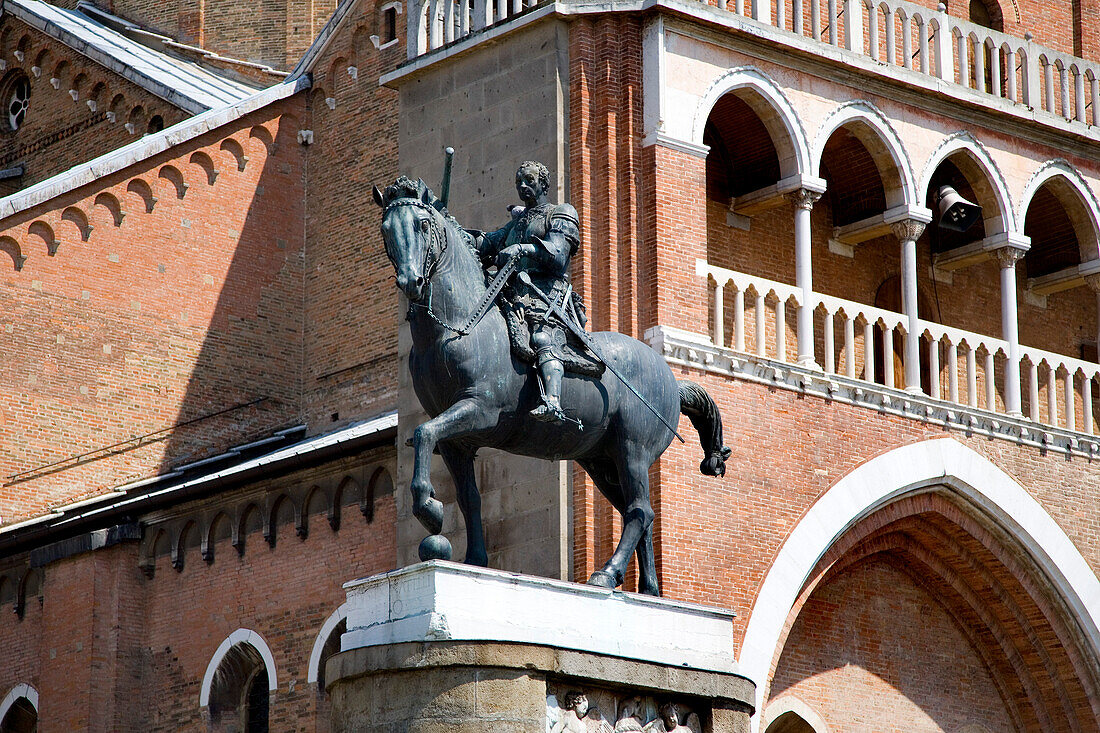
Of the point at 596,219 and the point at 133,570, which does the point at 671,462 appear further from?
the point at 133,570

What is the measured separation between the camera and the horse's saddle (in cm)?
1349

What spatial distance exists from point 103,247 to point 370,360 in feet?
11.2

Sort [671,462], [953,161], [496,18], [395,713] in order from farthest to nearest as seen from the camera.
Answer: [953,161] < [496,18] < [671,462] < [395,713]

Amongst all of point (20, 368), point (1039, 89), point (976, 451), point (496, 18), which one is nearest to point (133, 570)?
point (20, 368)

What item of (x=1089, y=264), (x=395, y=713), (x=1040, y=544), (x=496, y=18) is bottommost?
(x=395, y=713)

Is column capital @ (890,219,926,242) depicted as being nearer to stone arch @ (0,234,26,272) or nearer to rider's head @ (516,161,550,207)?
rider's head @ (516,161,550,207)

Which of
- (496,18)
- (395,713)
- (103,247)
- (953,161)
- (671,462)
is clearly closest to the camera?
(395,713)

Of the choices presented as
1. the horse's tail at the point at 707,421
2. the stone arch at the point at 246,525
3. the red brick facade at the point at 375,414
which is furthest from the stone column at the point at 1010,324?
the stone arch at the point at 246,525

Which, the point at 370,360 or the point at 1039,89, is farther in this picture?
A: the point at 370,360

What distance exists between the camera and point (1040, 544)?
66.9 feet

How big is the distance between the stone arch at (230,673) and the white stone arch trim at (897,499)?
6.36m

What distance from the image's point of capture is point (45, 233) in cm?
2528

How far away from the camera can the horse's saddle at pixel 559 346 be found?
13.5 meters

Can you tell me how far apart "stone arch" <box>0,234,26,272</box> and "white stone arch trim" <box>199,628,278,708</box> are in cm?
538
